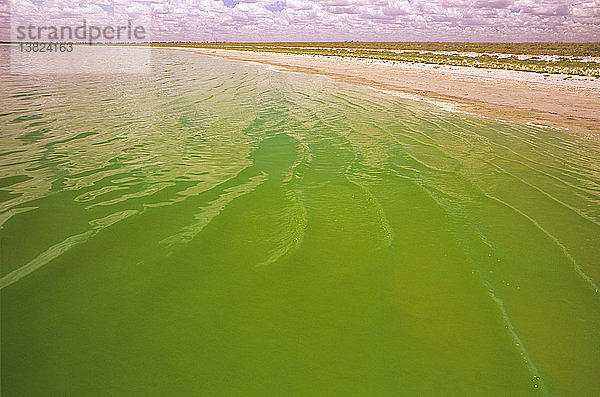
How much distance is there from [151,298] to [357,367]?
1.55m

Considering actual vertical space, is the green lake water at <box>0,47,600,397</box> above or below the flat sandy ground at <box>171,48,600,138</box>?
below

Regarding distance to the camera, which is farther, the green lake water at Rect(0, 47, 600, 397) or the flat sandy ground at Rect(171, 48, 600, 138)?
the flat sandy ground at Rect(171, 48, 600, 138)

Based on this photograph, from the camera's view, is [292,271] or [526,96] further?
[526,96]

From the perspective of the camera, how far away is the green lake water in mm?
2092

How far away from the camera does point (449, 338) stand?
2.38m

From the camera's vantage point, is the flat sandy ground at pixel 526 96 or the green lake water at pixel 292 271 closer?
the green lake water at pixel 292 271

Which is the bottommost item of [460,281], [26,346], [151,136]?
[26,346]

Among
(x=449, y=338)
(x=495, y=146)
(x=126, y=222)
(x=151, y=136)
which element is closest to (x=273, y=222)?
(x=126, y=222)

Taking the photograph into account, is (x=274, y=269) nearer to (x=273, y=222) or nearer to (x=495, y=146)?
(x=273, y=222)

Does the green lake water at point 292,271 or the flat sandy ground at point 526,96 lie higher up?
the flat sandy ground at point 526,96

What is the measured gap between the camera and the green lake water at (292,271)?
209cm

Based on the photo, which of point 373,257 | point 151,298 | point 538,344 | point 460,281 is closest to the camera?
point 538,344

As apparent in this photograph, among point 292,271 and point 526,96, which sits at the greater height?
point 526,96

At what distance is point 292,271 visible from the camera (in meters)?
3.04
